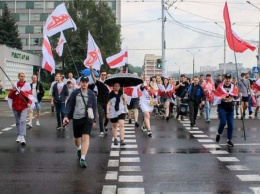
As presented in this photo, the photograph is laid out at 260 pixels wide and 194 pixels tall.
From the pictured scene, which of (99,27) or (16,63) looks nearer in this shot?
(16,63)

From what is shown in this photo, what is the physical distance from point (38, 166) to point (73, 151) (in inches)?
75.3

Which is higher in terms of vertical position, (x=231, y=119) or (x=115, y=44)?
(x=115, y=44)

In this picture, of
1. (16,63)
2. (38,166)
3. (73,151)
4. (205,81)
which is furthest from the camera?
(16,63)

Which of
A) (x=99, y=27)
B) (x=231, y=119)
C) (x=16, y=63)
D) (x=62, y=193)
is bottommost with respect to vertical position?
(x=62, y=193)

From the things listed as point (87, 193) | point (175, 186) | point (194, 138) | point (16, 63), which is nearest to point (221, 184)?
point (175, 186)

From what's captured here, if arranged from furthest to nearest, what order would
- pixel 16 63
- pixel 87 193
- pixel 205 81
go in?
pixel 16 63 < pixel 205 81 < pixel 87 193

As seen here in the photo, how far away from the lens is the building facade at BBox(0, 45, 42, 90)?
50531 mm

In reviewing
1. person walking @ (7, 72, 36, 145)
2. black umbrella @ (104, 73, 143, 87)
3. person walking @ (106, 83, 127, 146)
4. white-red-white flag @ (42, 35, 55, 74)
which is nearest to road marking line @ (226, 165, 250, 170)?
person walking @ (106, 83, 127, 146)

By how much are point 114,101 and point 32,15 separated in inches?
3715

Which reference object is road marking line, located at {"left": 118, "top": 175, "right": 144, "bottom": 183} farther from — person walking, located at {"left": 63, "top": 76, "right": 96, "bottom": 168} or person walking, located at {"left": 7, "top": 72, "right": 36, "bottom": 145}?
person walking, located at {"left": 7, "top": 72, "right": 36, "bottom": 145}

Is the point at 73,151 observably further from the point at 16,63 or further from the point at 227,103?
the point at 16,63

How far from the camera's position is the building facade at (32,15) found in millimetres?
Result: 101500

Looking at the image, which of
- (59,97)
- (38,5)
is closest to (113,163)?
(59,97)

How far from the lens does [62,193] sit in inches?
266
